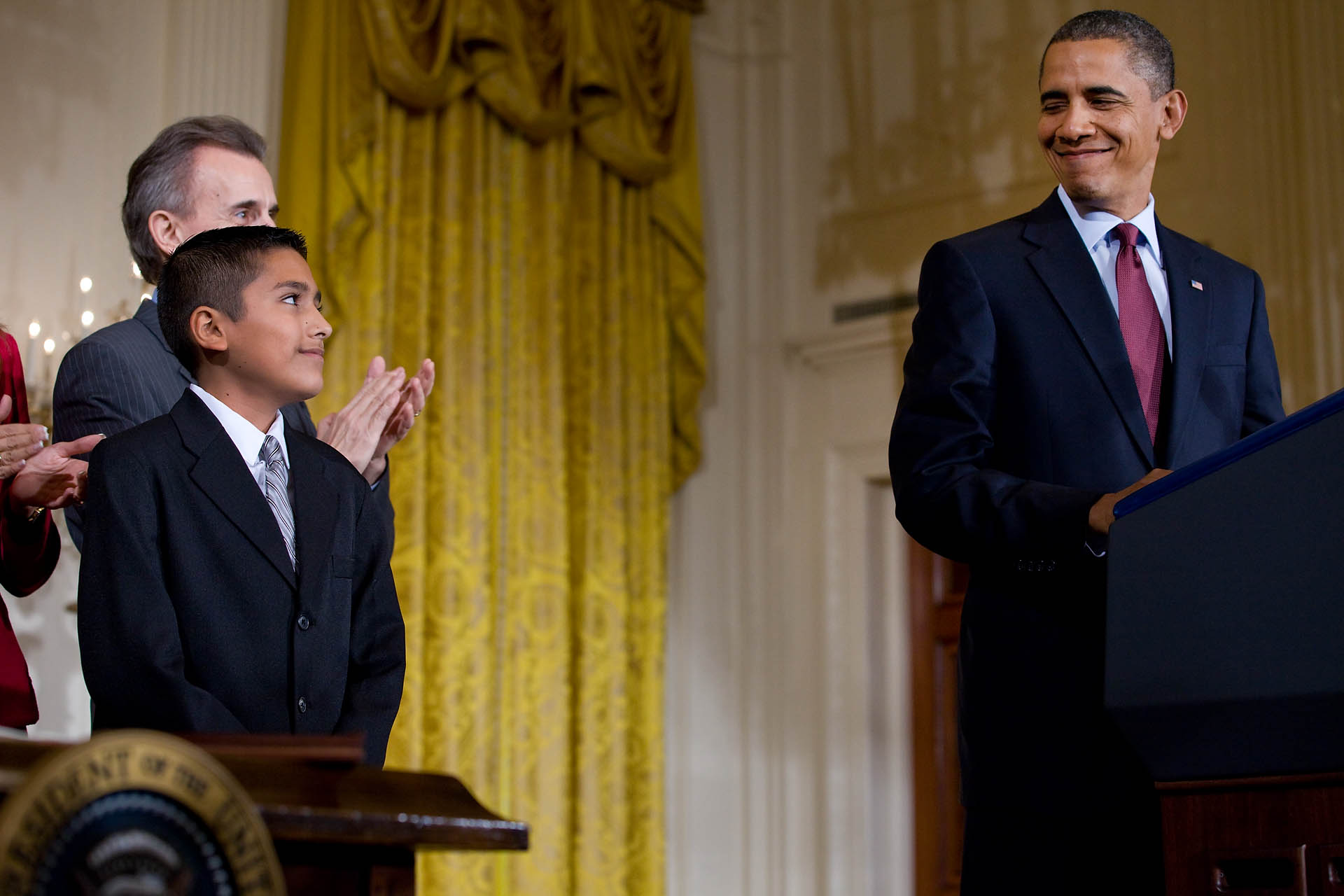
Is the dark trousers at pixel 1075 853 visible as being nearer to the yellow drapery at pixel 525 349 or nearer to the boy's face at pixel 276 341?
the boy's face at pixel 276 341

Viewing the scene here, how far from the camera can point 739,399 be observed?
536cm

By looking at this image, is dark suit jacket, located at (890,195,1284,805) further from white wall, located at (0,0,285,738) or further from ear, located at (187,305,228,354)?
white wall, located at (0,0,285,738)

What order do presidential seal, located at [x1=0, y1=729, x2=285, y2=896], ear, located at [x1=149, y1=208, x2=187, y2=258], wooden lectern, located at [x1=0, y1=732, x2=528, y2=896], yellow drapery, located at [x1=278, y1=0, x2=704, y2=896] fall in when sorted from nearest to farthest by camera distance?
1. presidential seal, located at [x1=0, y1=729, x2=285, y2=896]
2. wooden lectern, located at [x1=0, y1=732, x2=528, y2=896]
3. ear, located at [x1=149, y1=208, x2=187, y2=258]
4. yellow drapery, located at [x1=278, y1=0, x2=704, y2=896]

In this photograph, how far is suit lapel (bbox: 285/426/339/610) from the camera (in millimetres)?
1646

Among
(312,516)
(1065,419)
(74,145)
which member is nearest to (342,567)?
(312,516)

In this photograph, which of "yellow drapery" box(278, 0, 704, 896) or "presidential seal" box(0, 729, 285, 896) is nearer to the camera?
"presidential seal" box(0, 729, 285, 896)

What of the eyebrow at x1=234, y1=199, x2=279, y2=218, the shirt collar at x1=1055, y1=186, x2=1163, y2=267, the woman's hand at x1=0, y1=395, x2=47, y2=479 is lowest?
the woman's hand at x1=0, y1=395, x2=47, y2=479

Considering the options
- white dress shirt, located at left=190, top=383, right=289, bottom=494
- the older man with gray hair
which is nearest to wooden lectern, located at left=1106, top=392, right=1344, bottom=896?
white dress shirt, located at left=190, top=383, right=289, bottom=494

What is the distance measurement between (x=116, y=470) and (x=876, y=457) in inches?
145

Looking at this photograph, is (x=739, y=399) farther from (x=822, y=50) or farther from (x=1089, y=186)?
(x=1089, y=186)

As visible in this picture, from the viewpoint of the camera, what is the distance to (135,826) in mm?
809

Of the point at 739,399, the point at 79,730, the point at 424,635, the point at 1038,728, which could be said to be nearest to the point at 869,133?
the point at 739,399

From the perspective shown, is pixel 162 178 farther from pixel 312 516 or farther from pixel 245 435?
pixel 312 516

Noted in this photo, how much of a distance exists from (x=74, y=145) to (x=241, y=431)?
2319mm
